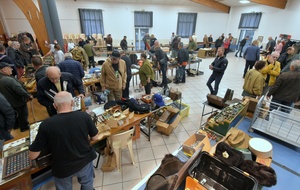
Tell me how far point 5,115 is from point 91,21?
35.7 feet

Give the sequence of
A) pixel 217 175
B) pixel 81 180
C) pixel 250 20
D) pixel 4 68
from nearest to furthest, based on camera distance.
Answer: pixel 217 175 → pixel 81 180 → pixel 4 68 → pixel 250 20

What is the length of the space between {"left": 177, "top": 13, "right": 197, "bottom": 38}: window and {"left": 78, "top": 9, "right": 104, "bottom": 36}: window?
248 inches

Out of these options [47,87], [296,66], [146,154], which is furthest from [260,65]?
[47,87]

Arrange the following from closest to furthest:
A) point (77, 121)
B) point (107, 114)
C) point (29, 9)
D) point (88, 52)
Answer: point (77, 121) → point (107, 114) → point (29, 9) → point (88, 52)

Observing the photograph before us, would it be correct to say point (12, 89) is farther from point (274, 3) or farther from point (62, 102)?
point (274, 3)

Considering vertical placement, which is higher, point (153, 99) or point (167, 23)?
point (167, 23)

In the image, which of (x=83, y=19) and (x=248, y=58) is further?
(x=83, y=19)

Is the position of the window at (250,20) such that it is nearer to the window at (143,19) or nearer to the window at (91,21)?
the window at (143,19)

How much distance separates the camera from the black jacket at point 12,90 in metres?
2.54

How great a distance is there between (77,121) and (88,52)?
22.5 ft

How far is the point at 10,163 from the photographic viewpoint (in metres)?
1.44

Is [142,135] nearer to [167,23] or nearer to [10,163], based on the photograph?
[10,163]

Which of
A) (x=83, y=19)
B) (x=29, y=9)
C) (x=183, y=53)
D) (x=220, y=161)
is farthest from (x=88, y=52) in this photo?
(x=220, y=161)

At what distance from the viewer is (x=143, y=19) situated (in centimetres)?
1215
